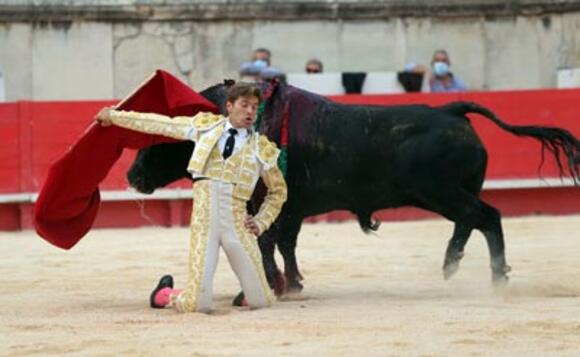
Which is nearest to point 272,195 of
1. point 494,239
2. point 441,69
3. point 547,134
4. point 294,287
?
point 294,287

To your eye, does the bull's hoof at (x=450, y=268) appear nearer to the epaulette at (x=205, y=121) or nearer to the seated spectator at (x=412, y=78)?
the epaulette at (x=205, y=121)

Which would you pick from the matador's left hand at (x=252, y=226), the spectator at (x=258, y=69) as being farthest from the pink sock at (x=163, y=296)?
the spectator at (x=258, y=69)

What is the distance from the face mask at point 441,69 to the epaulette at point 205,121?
8915 mm

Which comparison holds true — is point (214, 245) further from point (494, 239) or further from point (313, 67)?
point (313, 67)

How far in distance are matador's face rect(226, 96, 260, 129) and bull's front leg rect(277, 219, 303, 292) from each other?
0.91 meters

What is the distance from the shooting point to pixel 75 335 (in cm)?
675

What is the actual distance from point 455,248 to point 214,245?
1.48 meters

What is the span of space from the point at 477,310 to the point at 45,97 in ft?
35.8

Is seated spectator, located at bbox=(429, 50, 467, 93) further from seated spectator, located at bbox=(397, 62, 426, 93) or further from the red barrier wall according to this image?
the red barrier wall

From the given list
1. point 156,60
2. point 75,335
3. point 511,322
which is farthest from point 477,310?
point 156,60

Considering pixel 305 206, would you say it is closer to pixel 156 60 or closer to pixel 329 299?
pixel 329 299

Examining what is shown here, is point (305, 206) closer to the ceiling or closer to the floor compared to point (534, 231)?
closer to the ceiling

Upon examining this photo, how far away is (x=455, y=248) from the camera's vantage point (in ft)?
27.8

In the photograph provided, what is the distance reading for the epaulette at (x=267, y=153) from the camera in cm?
763
